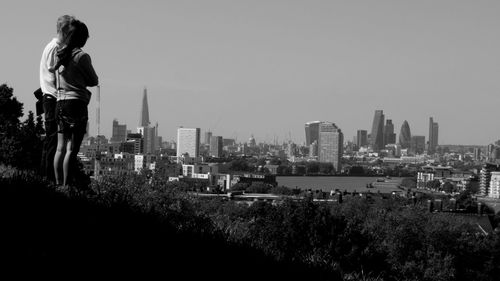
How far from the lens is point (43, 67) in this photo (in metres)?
4.38

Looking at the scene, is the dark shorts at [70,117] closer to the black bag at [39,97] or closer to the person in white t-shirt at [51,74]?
the person in white t-shirt at [51,74]

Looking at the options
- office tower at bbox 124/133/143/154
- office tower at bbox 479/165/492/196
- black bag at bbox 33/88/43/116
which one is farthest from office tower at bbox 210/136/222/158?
black bag at bbox 33/88/43/116

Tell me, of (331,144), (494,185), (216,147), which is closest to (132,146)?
(494,185)

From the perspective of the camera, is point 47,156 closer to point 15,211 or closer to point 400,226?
point 15,211

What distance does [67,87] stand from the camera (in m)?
4.23

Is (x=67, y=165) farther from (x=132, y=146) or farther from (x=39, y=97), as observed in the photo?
(x=132, y=146)

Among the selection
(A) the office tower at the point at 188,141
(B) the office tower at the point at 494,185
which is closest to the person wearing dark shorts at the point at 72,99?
(B) the office tower at the point at 494,185

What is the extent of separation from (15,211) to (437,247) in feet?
60.9

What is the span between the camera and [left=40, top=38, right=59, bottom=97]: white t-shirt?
4301mm

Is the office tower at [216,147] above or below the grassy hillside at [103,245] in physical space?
above

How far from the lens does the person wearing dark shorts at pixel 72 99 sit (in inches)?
166

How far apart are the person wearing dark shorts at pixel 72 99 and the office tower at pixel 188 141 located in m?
148

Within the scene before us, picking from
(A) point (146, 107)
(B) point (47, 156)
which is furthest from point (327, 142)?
(B) point (47, 156)

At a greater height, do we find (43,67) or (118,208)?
(43,67)
